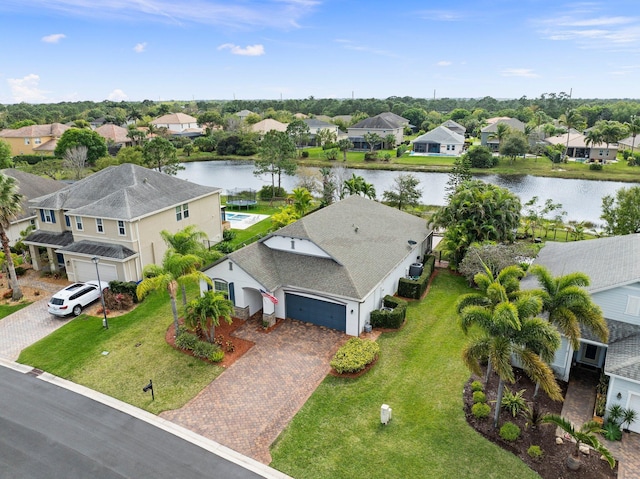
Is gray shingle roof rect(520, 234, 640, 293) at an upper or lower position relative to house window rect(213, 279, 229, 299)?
upper

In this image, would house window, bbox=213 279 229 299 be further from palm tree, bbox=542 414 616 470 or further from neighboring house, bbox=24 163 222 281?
palm tree, bbox=542 414 616 470

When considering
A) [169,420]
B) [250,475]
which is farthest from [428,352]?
[169,420]

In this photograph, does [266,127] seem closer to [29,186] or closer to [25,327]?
[29,186]

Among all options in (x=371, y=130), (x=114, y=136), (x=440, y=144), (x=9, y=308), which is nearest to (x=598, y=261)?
(x=9, y=308)

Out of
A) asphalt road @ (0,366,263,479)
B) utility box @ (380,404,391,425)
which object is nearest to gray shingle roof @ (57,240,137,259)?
asphalt road @ (0,366,263,479)

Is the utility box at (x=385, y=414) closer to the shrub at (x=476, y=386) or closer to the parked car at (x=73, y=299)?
the shrub at (x=476, y=386)

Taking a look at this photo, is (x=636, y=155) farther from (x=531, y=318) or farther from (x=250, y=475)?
(x=250, y=475)

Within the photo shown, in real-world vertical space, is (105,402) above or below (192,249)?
below
